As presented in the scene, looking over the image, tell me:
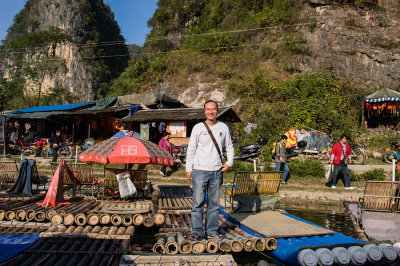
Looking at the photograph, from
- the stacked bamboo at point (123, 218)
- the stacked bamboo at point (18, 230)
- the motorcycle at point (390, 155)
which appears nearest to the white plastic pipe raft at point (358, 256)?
the stacked bamboo at point (123, 218)

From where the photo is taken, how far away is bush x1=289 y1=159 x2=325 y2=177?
13203 millimetres

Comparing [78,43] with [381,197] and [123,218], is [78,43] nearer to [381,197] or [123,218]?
[123,218]

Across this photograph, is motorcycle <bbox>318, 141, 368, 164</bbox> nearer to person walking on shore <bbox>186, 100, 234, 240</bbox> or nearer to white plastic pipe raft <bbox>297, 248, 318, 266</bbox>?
person walking on shore <bbox>186, 100, 234, 240</bbox>

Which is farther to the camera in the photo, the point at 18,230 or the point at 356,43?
the point at 356,43

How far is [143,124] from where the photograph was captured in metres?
18.6

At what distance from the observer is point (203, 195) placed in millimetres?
4805

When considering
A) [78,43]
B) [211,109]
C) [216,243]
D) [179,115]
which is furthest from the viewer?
[78,43]

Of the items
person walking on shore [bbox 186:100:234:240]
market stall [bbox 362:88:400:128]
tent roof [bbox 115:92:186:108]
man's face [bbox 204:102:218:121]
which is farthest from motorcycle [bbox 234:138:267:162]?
man's face [bbox 204:102:218:121]

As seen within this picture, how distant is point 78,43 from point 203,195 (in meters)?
57.9

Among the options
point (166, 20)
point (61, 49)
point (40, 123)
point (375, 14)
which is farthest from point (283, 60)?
point (61, 49)

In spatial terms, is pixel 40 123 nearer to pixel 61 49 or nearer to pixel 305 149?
pixel 305 149

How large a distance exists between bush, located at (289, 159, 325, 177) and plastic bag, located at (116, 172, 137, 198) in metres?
8.82

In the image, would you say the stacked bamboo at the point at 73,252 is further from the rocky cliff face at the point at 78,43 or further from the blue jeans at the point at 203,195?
the rocky cliff face at the point at 78,43

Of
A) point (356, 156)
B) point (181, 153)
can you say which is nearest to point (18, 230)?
point (181, 153)
